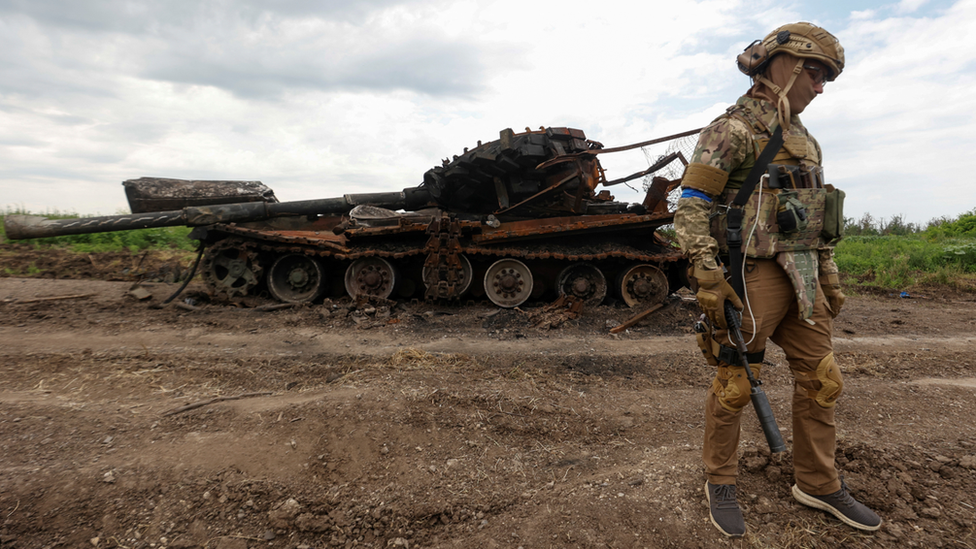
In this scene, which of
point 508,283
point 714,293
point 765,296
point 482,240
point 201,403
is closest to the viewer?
point 714,293

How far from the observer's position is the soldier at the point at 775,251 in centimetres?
274

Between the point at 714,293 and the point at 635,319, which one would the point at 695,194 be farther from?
the point at 635,319

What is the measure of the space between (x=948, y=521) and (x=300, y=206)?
429 inches

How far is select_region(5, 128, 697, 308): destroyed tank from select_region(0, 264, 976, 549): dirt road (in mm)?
2545

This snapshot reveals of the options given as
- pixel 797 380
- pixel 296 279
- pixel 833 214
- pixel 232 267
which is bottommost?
pixel 296 279

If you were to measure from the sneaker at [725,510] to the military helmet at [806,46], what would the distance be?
Result: 2343mm

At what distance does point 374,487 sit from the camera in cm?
317

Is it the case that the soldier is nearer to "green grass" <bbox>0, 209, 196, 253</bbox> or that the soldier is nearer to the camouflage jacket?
the camouflage jacket

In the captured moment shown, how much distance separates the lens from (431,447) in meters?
3.63

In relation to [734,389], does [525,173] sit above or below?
above

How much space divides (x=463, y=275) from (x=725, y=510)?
22.7 feet

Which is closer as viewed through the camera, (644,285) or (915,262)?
(644,285)

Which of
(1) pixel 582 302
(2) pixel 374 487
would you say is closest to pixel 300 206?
(1) pixel 582 302

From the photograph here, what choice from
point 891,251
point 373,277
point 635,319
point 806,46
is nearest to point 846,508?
point 806,46
